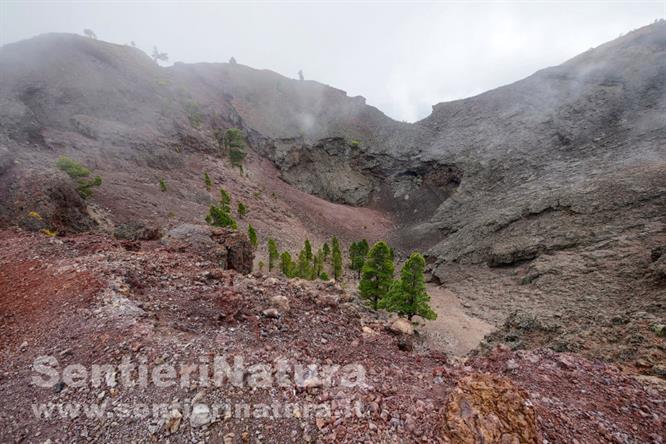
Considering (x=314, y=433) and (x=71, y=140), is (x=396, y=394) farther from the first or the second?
(x=71, y=140)

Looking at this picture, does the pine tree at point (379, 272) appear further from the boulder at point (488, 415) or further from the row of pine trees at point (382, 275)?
the boulder at point (488, 415)

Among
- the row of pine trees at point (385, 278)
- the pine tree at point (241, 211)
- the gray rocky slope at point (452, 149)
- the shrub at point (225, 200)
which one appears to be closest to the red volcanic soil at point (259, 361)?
the row of pine trees at point (385, 278)

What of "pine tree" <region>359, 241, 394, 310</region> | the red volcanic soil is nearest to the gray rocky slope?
"pine tree" <region>359, 241, 394, 310</region>

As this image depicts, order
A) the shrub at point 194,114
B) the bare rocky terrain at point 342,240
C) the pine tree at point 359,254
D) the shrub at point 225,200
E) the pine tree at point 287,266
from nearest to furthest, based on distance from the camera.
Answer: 1. the bare rocky terrain at point 342,240
2. the pine tree at point 287,266
3. the shrub at point 225,200
4. the pine tree at point 359,254
5. the shrub at point 194,114

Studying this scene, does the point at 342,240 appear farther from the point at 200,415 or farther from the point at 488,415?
the point at 200,415

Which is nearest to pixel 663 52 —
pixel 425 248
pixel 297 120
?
pixel 425 248

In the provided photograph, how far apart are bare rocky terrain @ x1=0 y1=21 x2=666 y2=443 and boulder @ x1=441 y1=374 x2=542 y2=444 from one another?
3cm

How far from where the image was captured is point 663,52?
131ft

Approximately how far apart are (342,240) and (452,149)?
2606 cm

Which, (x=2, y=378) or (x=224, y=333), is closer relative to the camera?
(x=2, y=378)

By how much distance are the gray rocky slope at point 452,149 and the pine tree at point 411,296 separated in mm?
6910

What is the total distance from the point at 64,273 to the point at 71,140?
31854mm

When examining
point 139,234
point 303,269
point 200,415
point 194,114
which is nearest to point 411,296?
point 303,269

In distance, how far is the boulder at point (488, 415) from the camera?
15.4 ft
